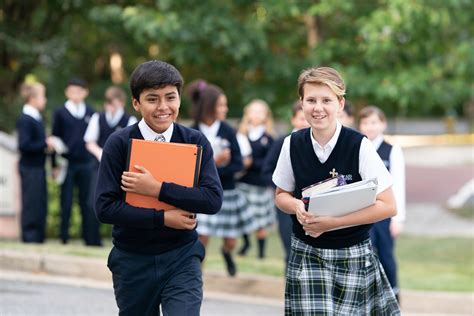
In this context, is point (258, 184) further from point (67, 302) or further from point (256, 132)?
point (67, 302)

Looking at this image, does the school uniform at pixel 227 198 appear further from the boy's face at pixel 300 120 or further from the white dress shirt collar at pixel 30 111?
the white dress shirt collar at pixel 30 111

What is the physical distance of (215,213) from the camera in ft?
14.5

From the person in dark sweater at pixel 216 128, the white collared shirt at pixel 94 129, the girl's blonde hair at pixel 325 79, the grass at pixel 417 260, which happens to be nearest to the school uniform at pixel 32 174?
the grass at pixel 417 260

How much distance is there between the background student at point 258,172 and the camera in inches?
458

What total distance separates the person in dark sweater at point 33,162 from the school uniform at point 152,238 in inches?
259

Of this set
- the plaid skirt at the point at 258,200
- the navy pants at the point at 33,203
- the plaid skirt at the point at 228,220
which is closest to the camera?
the plaid skirt at the point at 228,220

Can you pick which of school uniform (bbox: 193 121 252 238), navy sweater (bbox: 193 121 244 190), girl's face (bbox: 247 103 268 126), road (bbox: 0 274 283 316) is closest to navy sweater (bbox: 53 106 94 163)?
girl's face (bbox: 247 103 268 126)

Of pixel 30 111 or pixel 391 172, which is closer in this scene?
pixel 391 172

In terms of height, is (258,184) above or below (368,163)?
below

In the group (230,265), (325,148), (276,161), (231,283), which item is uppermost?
(325,148)

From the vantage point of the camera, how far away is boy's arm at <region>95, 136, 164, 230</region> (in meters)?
4.27

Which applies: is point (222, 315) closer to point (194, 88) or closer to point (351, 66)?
point (194, 88)

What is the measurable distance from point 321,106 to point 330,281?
0.81 metres

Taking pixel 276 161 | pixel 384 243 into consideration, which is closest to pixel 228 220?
pixel 276 161
